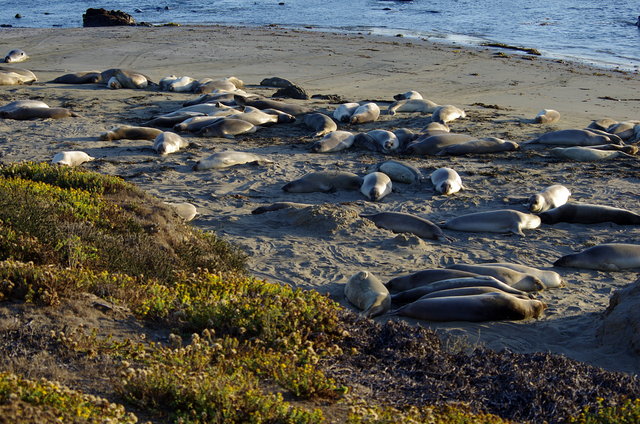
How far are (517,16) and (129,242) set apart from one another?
3121 cm

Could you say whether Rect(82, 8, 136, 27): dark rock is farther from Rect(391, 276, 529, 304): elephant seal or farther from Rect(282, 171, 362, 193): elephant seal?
Rect(391, 276, 529, 304): elephant seal

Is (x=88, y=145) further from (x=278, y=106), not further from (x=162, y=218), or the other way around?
(x=162, y=218)

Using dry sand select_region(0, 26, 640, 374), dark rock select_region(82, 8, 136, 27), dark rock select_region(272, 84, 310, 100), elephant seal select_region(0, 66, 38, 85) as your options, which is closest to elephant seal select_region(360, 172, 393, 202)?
dry sand select_region(0, 26, 640, 374)

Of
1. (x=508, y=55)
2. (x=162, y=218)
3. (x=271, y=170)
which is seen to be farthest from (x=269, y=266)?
(x=508, y=55)

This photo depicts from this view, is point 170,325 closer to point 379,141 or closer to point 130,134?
point 379,141

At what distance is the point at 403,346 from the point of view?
426 cm

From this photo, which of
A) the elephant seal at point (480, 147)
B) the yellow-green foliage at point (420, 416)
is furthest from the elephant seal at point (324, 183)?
the yellow-green foliage at point (420, 416)

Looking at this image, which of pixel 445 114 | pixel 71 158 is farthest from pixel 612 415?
pixel 445 114

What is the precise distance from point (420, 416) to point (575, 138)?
8079 mm

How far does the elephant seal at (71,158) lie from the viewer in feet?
29.5

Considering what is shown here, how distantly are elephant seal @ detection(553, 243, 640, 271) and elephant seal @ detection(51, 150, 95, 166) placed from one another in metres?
5.88

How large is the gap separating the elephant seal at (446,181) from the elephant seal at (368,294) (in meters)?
3.04

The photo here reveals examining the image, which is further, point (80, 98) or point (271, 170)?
point (80, 98)

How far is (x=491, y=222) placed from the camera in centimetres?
733
